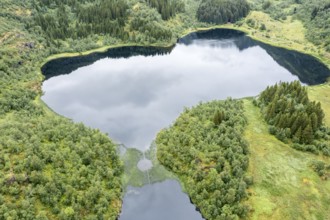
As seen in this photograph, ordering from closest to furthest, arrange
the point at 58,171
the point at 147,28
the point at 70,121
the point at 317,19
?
the point at 58,171
the point at 70,121
the point at 147,28
the point at 317,19

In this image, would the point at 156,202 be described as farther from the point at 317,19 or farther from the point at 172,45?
the point at 317,19

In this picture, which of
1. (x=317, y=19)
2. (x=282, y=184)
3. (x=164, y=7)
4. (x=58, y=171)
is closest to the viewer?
(x=58, y=171)

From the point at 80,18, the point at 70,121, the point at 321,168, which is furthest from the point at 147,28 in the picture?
the point at 321,168

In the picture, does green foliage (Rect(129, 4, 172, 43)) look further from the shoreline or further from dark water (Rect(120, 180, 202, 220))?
dark water (Rect(120, 180, 202, 220))

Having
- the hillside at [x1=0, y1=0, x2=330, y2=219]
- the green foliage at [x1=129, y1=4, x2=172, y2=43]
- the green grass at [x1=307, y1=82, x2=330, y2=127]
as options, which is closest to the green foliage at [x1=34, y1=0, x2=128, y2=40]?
the hillside at [x1=0, y1=0, x2=330, y2=219]

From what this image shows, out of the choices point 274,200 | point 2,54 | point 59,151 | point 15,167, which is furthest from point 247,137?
point 2,54

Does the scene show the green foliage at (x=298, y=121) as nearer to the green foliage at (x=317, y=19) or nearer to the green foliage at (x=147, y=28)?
the green foliage at (x=317, y=19)

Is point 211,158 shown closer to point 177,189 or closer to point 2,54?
point 177,189
